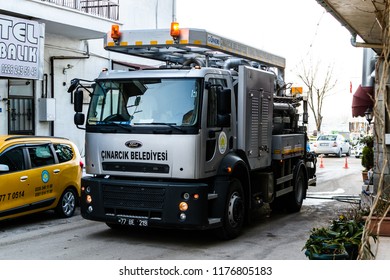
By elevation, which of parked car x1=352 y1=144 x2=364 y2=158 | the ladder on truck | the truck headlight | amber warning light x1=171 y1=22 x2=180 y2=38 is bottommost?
parked car x1=352 y1=144 x2=364 y2=158

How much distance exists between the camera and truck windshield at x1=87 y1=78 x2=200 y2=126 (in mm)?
8562

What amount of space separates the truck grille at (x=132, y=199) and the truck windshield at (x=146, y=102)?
3.31ft

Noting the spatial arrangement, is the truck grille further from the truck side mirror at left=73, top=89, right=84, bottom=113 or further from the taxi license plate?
the truck side mirror at left=73, top=89, right=84, bottom=113

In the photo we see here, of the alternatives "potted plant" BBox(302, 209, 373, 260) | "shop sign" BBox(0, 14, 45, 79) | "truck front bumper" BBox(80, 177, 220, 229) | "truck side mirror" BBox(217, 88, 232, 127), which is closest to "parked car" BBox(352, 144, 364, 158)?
"shop sign" BBox(0, 14, 45, 79)

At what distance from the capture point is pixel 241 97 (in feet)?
31.1

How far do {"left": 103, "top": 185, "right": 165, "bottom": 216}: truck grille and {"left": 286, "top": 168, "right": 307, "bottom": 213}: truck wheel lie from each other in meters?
4.63

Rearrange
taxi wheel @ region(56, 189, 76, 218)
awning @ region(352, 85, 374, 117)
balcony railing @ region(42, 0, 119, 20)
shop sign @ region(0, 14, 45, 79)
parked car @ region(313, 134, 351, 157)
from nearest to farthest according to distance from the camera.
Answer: taxi wheel @ region(56, 189, 76, 218) → awning @ region(352, 85, 374, 117) → shop sign @ region(0, 14, 45, 79) → balcony railing @ region(42, 0, 119, 20) → parked car @ region(313, 134, 351, 157)

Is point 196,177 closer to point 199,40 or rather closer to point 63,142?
point 199,40

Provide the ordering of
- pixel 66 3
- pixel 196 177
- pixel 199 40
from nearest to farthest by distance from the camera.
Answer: pixel 196 177
pixel 199 40
pixel 66 3

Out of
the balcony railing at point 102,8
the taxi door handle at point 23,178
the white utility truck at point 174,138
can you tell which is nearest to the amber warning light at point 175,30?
the white utility truck at point 174,138

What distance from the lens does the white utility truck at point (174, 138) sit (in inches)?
333

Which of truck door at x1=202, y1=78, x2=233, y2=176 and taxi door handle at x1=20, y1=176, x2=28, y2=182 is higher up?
truck door at x1=202, y1=78, x2=233, y2=176


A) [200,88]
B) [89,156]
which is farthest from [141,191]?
[200,88]
